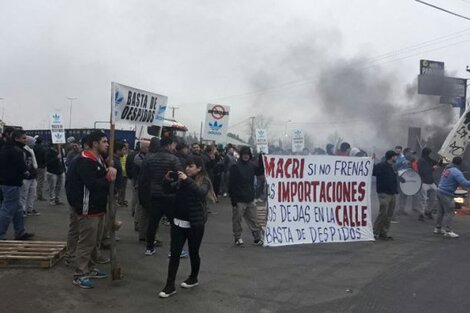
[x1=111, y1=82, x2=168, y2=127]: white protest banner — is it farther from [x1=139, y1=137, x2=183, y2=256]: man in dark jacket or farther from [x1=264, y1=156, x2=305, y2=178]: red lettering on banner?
[x1=264, y1=156, x2=305, y2=178]: red lettering on banner

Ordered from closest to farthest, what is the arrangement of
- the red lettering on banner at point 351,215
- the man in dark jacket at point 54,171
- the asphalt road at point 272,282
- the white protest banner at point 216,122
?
1. the asphalt road at point 272,282
2. the red lettering on banner at point 351,215
3. the man in dark jacket at point 54,171
4. the white protest banner at point 216,122

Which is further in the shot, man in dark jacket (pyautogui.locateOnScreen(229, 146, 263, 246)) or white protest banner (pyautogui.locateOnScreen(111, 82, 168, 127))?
man in dark jacket (pyautogui.locateOnScreen(229, 146, 263, 246))

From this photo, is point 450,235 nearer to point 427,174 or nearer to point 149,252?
point 427,174

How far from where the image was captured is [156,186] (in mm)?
7453

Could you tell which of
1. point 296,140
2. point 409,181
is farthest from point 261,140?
point 409,181

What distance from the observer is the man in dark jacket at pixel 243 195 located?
27.7 ft

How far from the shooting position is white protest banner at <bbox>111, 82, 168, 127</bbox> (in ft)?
21.4

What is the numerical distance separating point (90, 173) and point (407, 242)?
6.40 meters

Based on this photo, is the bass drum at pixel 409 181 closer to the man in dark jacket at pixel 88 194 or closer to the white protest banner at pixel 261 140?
the white protest banner at pixel 261 140

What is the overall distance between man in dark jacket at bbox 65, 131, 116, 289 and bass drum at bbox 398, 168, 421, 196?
8879mm

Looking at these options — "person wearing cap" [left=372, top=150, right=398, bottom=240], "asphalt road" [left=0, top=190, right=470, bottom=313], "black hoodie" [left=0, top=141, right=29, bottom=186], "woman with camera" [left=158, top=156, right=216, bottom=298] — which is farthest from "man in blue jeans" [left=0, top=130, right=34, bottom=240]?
"person wearing cap" [left=372, top=150, right=398, bottom=240]

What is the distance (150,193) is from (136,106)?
145 cm

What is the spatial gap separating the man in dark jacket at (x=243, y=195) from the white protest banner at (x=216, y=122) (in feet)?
22.3

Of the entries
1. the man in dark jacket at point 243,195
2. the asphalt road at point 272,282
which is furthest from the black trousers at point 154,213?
the man in dark jacket at point 243,195
